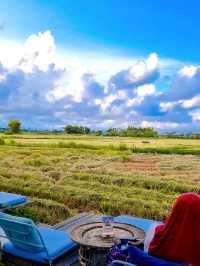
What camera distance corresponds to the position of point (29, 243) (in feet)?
10.2

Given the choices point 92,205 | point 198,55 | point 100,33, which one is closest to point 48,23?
point 100,33

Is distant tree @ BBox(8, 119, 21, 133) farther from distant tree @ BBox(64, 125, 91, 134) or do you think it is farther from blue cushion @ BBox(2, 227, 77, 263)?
blue cushion @ BBox(2, 227, 77, 263)

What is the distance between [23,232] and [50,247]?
0.35 metres

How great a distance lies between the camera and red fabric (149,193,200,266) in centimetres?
222

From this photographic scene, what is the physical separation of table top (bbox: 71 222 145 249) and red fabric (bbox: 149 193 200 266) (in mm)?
567

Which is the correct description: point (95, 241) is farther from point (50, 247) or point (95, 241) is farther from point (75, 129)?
point (75, 129)

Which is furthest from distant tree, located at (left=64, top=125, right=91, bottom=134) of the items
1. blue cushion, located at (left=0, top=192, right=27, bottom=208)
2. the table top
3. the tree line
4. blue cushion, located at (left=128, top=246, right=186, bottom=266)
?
blue cushion, located at (left=128, top=246, right=186, bottom=266)

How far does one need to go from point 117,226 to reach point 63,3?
756 centimetres

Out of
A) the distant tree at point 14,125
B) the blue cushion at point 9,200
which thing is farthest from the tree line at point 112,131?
the blue cushion at point 9,200

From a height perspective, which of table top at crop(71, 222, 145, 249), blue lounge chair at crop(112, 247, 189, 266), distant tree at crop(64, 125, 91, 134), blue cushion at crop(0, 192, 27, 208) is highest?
distant tree at crop(64, 125, 91, 134)

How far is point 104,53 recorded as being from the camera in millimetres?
10156

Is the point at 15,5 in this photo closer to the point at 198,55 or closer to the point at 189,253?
the point at 189,253

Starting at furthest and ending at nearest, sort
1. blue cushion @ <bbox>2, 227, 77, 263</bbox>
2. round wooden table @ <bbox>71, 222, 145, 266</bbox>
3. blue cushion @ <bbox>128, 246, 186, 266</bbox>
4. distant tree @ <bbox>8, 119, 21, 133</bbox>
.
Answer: distant tree @ <bbox>8, 119, 21, 133</bbox> < blue cushion @ <bbox>2, 227, 77, 263</bbox> < round wooden table @ <bbox>71, 222, 145, 266</bbox> < blue cushion @ <bbox>128, 246, 186, 266</bbox>

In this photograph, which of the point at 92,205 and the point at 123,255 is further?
the point at 92,205
